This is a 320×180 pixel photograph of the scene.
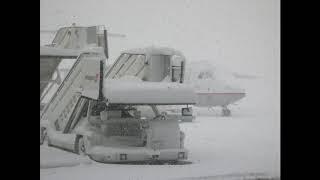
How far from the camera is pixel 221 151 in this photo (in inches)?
222

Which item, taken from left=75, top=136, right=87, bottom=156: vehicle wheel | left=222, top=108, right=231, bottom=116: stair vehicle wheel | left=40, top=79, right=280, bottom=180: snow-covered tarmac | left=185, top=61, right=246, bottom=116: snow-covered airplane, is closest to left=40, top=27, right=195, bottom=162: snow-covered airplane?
left=75, top=136, right=87, bottom=156: vehicle wheel

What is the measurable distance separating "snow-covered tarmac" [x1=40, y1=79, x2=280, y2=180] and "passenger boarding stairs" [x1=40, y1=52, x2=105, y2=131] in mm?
339

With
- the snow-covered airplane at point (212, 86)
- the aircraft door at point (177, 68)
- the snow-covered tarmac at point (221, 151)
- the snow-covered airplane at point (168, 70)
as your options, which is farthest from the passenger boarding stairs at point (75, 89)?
the snow-covered airplane at point (212, 86)

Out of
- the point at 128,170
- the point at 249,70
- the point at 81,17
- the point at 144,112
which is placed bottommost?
the point at 128,170

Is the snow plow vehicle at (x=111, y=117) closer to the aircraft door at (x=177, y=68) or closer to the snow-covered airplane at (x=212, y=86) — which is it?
the aircraft door at (x=177, y=68)

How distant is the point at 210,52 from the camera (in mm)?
5727

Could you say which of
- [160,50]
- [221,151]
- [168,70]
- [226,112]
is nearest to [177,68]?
[168,70]

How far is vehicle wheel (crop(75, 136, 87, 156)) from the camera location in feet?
17.7

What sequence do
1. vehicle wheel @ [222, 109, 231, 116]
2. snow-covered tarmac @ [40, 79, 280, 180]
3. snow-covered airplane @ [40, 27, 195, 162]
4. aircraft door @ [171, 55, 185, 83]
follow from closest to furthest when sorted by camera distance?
snow-covered tarmac @ [40, 79, 280, 180]
snow-covered airplane @ [40, 27, 195, 162]
aircraft door @ [171, 55, 185, 83]
vehicle wheel @ [222, 109, 231, 116]

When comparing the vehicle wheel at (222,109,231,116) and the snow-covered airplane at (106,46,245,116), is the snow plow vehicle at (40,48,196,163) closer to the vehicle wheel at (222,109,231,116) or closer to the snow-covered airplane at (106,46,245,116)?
the snow-covered airplane at (106,46,245,116)
